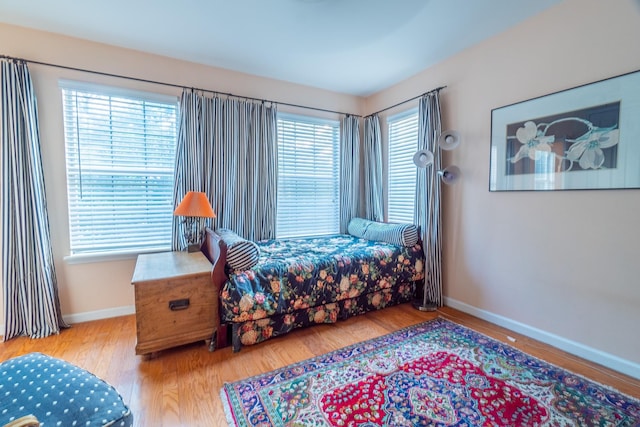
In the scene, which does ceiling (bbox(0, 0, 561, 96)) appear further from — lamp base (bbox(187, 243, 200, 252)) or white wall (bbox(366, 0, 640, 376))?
lamp base (bbox(187, 243, 200, 252))

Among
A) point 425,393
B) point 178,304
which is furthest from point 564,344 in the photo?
point 178,304

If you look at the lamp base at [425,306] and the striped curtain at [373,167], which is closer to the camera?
the lamp base at [425,306]

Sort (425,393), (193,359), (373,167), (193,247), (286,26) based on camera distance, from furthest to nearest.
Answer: (373,167) → (193,247) → (286,26) → (193,359) → (425,393)

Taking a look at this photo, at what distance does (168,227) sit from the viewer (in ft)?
9.45

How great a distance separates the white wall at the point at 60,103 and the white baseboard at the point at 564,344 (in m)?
3.44

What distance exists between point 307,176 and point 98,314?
2.64 metres

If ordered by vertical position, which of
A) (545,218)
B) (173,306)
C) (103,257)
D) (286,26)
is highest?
(286,26)

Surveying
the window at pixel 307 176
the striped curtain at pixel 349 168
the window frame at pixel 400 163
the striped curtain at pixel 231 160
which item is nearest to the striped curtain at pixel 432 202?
the window frame at pixel 400 163

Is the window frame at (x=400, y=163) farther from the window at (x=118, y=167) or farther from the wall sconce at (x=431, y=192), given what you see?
the window at (x=118, y=167)

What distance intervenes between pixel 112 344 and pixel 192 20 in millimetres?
2661

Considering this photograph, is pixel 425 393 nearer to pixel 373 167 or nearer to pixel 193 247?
pixel 193 247

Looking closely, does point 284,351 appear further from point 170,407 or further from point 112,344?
point 112,344

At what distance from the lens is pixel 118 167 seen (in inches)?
106

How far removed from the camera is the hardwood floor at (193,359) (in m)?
1.55
